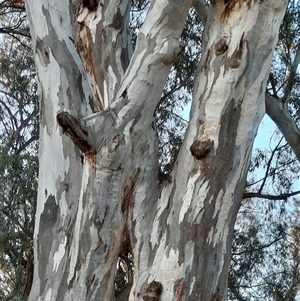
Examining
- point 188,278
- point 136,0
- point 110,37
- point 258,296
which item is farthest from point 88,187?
point 258,296

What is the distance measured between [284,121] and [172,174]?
1.99m

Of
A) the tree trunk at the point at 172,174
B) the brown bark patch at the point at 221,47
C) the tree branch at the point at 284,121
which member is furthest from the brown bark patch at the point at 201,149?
the tree branch at the point at 284,121

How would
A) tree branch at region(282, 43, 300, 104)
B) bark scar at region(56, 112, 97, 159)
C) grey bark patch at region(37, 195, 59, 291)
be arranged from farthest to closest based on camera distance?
tree branch at region(282, 43, 300, 104), grey bark patch at region(37, 195, 59, 291), bark scar at region(56, 112, 97, 159)

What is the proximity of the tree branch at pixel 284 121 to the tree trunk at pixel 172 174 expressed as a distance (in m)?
1.85

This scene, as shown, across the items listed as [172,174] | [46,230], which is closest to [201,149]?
[172,174]

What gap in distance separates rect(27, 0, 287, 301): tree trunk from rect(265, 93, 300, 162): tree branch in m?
1.85

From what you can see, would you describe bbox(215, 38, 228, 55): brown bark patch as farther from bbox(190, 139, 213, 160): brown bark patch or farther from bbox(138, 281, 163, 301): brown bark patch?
bbox(138, 281, 163, 301): brown bark patch

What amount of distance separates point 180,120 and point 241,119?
3449mm

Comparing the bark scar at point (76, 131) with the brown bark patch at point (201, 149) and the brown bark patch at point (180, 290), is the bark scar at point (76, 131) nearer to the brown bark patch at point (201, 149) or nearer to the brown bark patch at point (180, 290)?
the brown bark patch at point (201, 149)

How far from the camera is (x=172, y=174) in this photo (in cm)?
176

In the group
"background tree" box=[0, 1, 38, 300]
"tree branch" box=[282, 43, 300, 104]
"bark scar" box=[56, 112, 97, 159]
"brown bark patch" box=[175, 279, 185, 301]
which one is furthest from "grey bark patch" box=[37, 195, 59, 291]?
"tree branch" box=[282, 43, 300, 104]

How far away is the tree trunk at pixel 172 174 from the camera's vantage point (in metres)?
1.60

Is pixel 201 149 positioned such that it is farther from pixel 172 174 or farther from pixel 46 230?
pixel 46 230

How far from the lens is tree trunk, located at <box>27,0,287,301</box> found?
1596 millimetres
